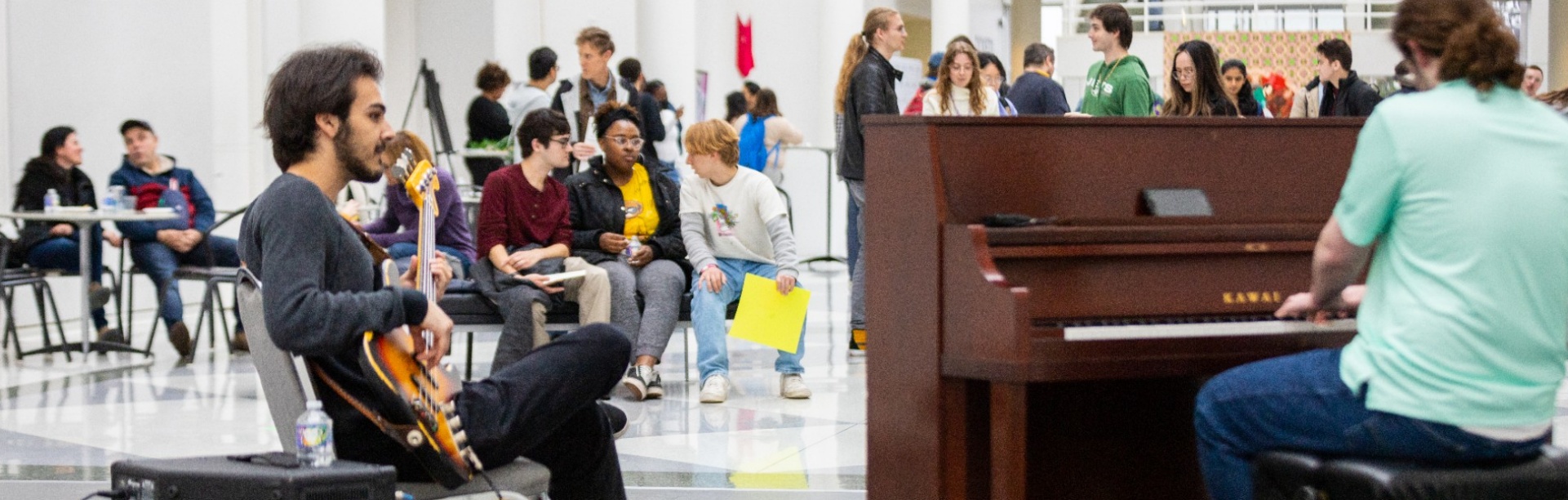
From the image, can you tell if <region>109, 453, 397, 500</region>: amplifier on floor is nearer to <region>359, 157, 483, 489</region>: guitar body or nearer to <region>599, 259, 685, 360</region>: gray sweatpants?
<region>359, 157, 483, 489</region>: guitar body

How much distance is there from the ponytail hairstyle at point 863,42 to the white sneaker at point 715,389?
146 centimetres

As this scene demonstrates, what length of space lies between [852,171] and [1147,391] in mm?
3428

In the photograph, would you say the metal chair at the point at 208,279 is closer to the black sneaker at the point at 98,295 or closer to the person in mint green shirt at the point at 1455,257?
the black sneaker at the point at 98,295

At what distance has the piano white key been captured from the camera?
119 inches

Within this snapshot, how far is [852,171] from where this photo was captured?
701 centimetres

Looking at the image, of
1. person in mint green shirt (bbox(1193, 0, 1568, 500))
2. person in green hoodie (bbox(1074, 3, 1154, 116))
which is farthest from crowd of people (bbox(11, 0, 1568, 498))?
person in green hoodie (bbox(1074, 3, 1154, 116))

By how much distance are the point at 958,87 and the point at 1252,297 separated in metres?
4.05

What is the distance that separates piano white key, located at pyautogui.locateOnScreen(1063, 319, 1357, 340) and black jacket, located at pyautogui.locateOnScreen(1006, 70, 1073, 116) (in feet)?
15.4

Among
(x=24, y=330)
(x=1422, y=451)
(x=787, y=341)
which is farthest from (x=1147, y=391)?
(x=24, y=330)

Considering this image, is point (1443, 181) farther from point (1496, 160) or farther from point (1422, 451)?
point (1422, 451)

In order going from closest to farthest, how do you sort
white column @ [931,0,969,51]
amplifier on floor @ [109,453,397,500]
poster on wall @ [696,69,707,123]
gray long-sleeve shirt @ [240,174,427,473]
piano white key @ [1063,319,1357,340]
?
amplifier on floor @ [109,453,397,500] < gray long-sleeve shirt @ [240,174,427,473] < piano white key @ [1063,319,1357,340] < poster on wall @ [696,69,707,123] < white column @ [931,0,969,51]

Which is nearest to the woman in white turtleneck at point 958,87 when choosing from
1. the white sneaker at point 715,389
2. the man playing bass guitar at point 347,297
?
the white sneaker at point 715,389

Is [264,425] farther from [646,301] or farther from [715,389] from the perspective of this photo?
[715,389]

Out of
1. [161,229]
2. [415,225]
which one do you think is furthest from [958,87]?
[161,229]
